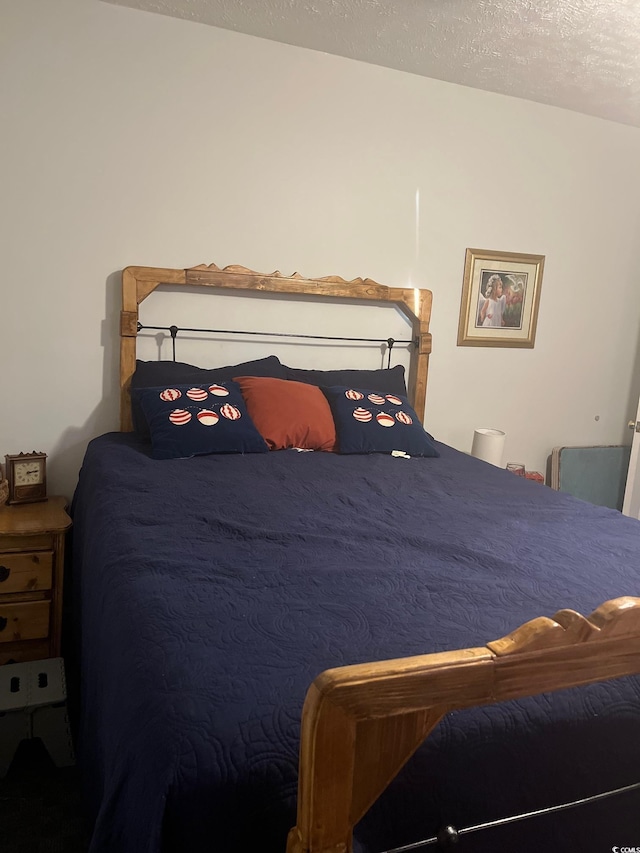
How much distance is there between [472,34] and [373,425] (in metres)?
1.60

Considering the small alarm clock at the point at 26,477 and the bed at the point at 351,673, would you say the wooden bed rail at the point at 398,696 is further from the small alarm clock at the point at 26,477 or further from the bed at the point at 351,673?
the small alarm clock at the point at 26,477

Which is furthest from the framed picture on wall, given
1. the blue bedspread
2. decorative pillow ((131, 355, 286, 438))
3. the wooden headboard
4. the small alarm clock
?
the small alarm clock

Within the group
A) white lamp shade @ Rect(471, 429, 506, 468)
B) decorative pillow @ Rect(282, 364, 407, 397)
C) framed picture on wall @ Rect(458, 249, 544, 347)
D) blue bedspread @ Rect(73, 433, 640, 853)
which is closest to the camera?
blue bedspread @ Rect(73, 433, 640, 853)

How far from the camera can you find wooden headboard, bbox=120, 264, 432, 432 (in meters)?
2.61

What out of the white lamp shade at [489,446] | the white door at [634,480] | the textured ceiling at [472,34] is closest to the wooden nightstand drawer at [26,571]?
the white lamp shade at [489,446]

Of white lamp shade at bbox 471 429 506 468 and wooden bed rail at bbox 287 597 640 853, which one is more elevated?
wooden bed rail at bbox 287 597 640 853

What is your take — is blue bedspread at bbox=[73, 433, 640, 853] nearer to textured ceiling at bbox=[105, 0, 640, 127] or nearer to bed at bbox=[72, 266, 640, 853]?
bed at bbox=[72, 266, 640, 853]

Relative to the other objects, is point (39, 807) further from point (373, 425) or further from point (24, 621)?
point (373, 425)

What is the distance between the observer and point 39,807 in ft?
5.36

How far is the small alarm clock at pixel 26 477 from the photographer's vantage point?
2.42m

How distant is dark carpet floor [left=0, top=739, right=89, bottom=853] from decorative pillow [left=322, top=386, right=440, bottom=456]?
146 cm

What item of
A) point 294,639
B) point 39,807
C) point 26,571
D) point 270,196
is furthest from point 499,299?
point 39,807

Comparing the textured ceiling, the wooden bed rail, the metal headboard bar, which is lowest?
the wooden bed rail

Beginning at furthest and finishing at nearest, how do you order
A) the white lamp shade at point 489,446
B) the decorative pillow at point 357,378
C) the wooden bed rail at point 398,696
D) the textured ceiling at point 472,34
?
the white lamp shade at point 489,446
the decorative pillow at point 357,378
the textured ceiling at point 472,34
the wooden bed rail at point 398,696
